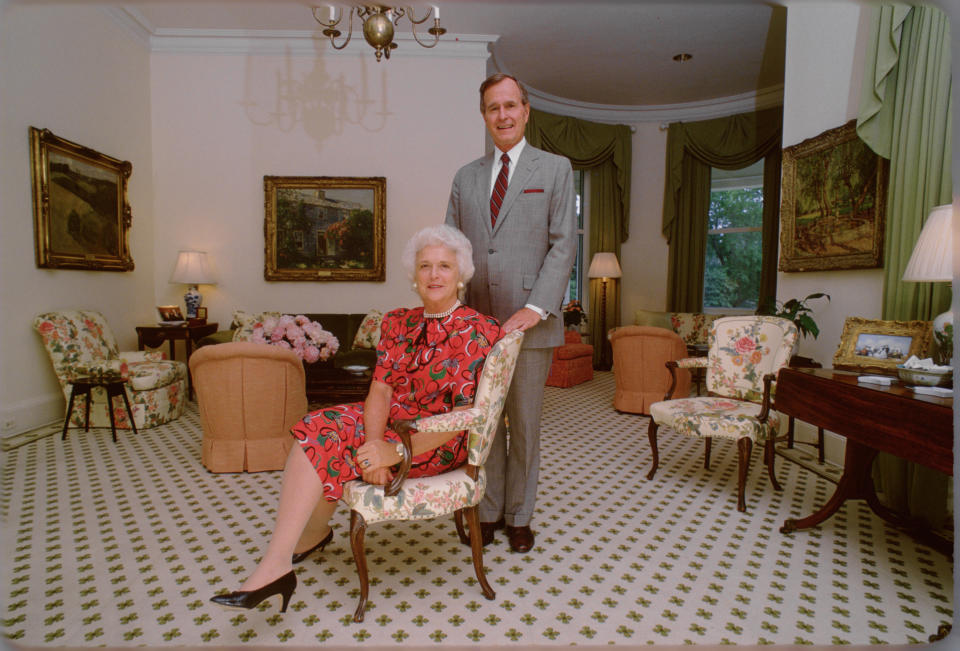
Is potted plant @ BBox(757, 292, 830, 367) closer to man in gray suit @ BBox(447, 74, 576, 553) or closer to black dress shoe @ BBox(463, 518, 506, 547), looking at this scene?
man in gray suit @ BBox(447, 74, 576, 553)

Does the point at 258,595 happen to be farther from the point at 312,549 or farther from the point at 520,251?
the point at 520,251

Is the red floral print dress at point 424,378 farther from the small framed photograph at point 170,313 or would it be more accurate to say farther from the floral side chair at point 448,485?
the small framed photograph at point 170,313

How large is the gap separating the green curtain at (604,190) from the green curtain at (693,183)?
62 cm

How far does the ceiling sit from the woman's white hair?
337 centimetres

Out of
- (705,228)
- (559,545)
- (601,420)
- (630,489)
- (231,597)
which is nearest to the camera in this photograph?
(231,597)

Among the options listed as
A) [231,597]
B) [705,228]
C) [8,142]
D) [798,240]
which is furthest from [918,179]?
[8,142]

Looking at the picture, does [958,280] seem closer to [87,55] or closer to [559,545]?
Result: [559,545]

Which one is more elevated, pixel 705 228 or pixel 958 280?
pixel 705 228

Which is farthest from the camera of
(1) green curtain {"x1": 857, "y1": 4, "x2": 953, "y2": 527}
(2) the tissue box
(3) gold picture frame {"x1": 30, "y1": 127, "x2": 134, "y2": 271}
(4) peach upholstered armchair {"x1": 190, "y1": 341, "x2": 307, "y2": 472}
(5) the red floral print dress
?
(3) gold picture frame {"x1": 30, "y1": 127, "x2": 134, "y2": 271}

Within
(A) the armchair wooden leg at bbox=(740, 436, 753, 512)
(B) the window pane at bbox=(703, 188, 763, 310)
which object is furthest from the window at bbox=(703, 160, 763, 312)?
(A) the armchair wooden leg at bbox=(740, 436, 753, 512)

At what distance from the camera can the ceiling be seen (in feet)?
17.4

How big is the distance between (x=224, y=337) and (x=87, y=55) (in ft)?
9.24

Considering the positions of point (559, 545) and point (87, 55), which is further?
point (87, 55)

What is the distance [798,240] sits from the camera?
4230 millimetres
